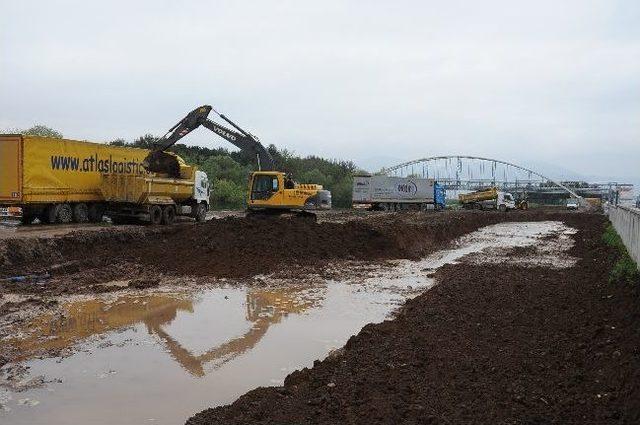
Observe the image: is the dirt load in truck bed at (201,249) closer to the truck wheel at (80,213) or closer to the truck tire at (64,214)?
the truck tire at (64,214)

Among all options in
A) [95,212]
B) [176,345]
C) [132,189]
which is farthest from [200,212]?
[176,345]

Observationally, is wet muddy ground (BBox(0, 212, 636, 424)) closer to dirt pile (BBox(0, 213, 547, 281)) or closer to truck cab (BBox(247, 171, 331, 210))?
dirt pile (BBox(0, 213, 547, 281))

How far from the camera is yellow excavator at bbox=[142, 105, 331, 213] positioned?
22406mm

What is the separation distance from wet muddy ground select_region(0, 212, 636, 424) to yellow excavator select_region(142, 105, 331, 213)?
234cm

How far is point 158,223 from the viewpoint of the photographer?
921 inches

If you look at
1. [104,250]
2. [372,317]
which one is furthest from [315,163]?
[372,317]

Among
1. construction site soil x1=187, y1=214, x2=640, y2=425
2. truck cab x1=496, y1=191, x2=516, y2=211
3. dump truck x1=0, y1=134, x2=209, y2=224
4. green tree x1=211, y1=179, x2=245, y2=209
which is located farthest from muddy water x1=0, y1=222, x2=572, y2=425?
truck cab x1=496, y1=191, x2=516, y2=211

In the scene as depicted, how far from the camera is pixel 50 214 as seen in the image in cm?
2111

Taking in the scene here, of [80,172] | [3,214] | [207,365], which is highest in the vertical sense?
[80,172]

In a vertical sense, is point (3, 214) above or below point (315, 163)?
below

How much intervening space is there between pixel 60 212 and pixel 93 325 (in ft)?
44.3

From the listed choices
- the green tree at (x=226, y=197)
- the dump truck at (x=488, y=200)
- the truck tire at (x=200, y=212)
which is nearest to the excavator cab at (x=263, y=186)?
the truck tire at (x=200, y=212)

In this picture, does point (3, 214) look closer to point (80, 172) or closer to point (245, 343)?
point (80, 172)

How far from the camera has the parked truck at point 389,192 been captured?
54.1 metres
